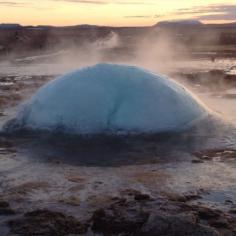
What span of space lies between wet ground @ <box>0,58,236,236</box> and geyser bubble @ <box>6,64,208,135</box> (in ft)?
0.79

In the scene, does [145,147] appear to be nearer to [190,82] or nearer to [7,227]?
[7,227]

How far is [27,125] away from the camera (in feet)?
26.1

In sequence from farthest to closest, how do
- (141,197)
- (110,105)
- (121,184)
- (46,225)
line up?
(110,105)
(121,184)
(141,197)
(46,225)

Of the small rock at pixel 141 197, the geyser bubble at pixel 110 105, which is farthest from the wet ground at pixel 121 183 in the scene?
the geyser bubble at pixel 110 105

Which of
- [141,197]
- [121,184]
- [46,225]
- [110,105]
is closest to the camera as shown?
[46,225]

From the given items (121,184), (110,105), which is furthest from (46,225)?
(110,105)

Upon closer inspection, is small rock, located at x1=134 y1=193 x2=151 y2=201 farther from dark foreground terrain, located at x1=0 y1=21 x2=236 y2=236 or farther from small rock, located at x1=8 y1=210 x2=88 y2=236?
small rock, located at x1=8 y1=210 x2=88 y2=236

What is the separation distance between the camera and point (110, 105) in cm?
768

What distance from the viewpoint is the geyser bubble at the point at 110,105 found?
24.7 feet

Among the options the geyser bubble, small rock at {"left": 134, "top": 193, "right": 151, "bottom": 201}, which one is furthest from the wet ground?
the geyser bubble

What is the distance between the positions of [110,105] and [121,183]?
2.31 metres

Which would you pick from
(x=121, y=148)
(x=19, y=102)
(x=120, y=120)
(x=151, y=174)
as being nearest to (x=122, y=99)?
(x=120, y=120)

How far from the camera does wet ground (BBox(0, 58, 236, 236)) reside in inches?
172

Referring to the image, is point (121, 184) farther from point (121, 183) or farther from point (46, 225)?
point (46, 225)
